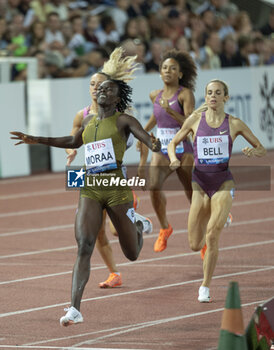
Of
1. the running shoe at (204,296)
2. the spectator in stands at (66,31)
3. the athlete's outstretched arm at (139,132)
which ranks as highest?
the spectator in stands at (66,31)

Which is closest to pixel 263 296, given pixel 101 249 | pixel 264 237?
pixel 101 249

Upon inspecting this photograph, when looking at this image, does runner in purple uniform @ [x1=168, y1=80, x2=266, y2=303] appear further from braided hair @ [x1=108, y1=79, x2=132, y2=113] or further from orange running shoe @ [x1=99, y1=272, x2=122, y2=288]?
orange running shoe @ [x1=99, y1=272, x2=122, y2=288]

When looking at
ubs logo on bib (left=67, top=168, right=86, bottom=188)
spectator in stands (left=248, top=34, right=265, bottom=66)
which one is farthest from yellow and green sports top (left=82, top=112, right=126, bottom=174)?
spectator in stands (left=248, top=34, right=265, bottom=66)

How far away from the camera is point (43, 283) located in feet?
29.9

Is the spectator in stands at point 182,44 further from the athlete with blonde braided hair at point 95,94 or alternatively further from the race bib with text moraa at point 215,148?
the race bib with text moraa at point 215,148

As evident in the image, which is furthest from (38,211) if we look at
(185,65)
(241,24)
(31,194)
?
(241,24)

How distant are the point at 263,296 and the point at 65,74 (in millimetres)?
11593

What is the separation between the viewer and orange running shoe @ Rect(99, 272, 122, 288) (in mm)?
8820

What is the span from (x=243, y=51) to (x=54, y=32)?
6.21m

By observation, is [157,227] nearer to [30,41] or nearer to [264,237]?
[264,237]

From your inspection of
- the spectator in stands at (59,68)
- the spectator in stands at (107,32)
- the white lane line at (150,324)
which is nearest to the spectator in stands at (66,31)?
the spectator in stands at (59,68)

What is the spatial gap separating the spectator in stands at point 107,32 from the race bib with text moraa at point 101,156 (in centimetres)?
1272

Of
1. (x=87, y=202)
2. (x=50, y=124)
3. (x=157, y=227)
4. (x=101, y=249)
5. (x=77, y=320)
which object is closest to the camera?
(x=77, y=320)

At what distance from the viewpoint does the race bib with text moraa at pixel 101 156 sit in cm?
764
